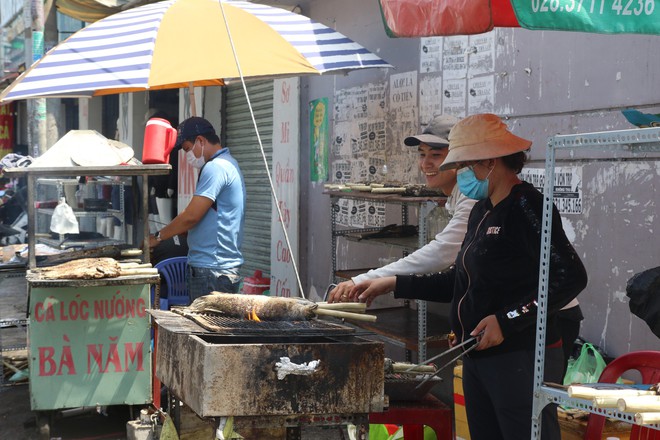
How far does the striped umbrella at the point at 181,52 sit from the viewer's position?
5801 mm

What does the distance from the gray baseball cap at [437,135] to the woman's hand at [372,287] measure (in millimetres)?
970

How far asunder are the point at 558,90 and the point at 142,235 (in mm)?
3459

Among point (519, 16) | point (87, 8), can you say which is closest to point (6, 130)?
point (87, 8)

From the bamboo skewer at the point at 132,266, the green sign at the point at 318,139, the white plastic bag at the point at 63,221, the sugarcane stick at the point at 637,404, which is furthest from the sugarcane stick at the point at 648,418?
the green sign at the point at 318,139

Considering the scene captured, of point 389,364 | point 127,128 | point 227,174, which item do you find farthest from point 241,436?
point 127,128

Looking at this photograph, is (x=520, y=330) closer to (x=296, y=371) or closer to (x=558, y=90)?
(x=296, y=371)

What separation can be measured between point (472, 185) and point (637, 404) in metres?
1.36

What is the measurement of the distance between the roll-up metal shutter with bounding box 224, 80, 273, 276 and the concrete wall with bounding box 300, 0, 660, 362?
186 inches

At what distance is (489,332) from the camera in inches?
129

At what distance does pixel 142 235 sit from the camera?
662 cm

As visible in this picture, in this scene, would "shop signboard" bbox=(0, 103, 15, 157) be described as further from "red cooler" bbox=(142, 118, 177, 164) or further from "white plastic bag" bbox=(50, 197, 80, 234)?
"red cooler" bbox=(142, 118, 177, 164)

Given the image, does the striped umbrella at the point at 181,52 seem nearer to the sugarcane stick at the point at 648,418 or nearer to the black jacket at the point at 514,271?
the black jacket at the point at 514,271

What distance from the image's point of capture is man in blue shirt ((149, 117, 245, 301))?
6.22 m

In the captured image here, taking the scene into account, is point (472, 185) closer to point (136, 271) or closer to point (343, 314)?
point (343, 314)
